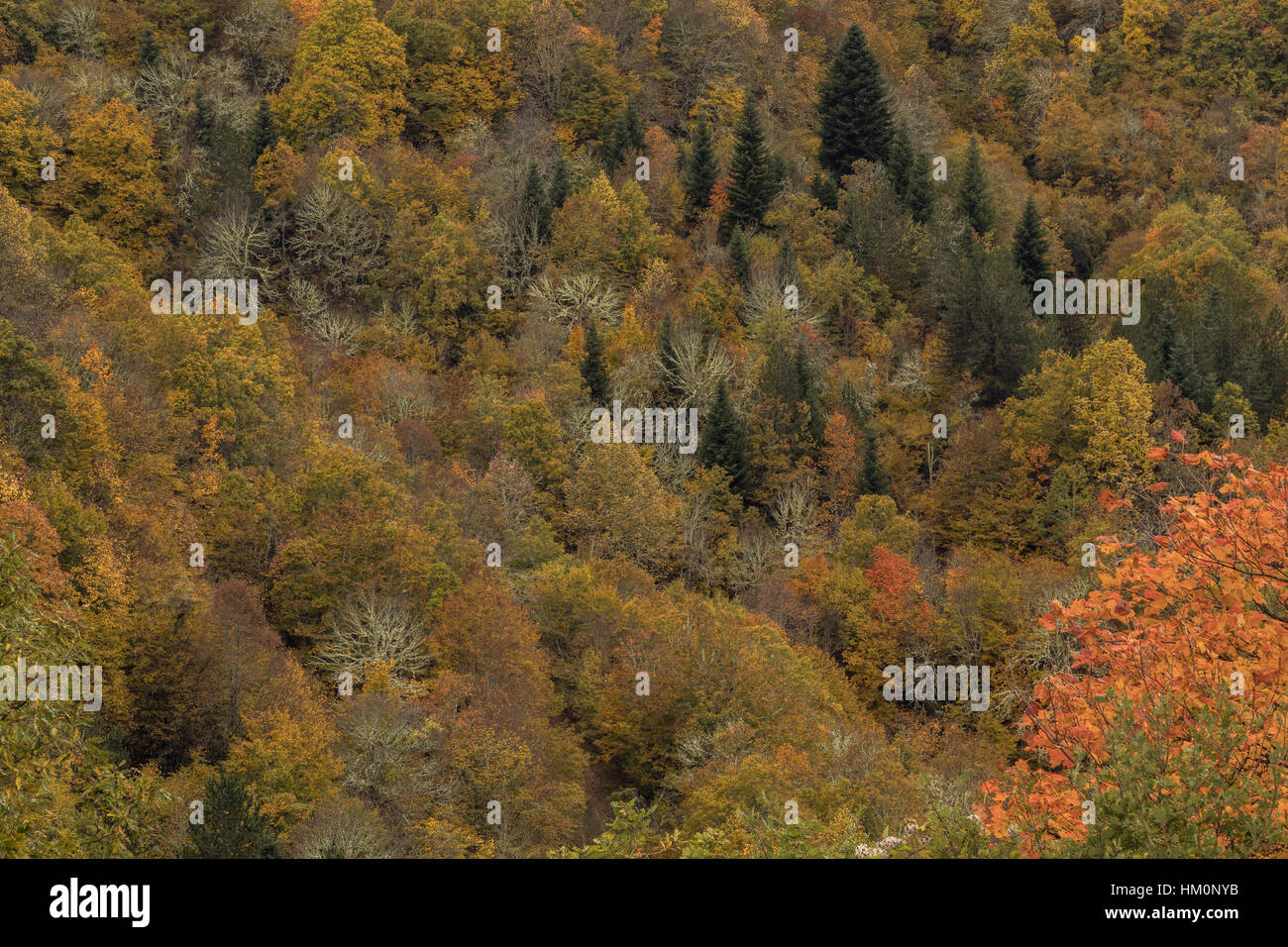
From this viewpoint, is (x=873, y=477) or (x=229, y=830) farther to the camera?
(x=873, y=477)

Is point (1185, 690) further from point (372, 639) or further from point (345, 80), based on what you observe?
point (345, 80)

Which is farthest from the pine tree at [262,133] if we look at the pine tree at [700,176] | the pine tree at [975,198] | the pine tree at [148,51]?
the pine tree at [975,198]

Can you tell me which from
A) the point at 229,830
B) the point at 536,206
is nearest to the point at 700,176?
the point at 536,206

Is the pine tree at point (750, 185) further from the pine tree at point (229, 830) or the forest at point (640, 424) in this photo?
the pine tree at point (229, 830)

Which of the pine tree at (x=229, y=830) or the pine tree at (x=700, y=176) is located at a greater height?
the pine tree at (x=700, y=176)

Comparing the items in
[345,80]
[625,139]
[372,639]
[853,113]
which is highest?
[345,80]

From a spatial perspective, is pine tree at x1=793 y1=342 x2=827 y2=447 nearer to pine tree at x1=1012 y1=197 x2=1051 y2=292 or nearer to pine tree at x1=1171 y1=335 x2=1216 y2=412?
pine tree at x1=1171 y1=335 x2=1216 y2=412

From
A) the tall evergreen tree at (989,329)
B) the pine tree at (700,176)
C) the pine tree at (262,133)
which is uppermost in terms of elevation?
the pine tree at (262,133)
